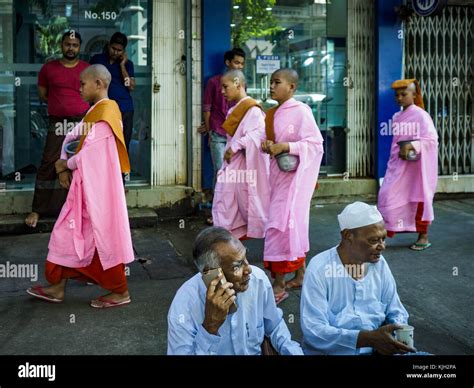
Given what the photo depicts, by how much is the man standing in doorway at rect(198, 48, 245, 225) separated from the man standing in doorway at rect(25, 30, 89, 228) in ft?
5.08

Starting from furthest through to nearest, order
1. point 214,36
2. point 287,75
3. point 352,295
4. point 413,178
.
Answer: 1. point 214,36
2. point 413,178
3. point 287,75
4. point 352,295

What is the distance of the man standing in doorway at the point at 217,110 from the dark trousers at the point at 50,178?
1610mm

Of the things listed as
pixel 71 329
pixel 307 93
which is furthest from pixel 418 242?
pixel 71 329

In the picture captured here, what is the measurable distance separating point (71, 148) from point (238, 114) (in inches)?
60.0

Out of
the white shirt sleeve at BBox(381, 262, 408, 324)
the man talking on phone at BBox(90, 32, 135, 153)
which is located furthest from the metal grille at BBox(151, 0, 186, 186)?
the white shirt sleeve at BBox(381, 262, 408, 324)

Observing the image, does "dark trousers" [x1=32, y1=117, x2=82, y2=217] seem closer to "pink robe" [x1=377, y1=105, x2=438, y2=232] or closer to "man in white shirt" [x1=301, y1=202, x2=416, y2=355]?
"pink robe" [x1=377, y1=105, x2=438, y2=232]

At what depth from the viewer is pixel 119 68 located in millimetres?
8406

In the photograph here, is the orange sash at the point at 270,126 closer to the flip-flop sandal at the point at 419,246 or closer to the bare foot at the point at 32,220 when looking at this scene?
the flip-flop sandal at the point at 419,246

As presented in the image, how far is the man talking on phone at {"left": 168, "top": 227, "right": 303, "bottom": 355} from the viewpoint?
10.3 ft

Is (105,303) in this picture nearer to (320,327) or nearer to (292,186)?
(292,186)

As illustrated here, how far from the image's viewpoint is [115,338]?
15.9 feet

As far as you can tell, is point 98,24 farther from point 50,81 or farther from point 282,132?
point 282,132

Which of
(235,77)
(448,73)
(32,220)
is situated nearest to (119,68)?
(32,220)

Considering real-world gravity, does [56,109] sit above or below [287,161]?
above
